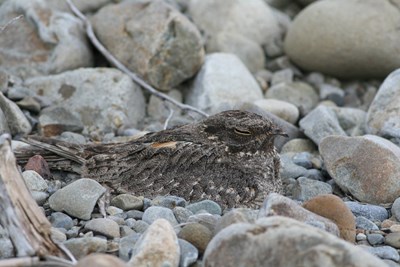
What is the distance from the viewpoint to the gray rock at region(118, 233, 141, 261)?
146 inches

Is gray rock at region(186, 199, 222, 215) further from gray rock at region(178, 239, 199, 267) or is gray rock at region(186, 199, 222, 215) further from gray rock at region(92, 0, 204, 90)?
gray rock at region(92, 0, 204, 90)

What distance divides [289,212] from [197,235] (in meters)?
0.48

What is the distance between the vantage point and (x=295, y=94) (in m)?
8.05

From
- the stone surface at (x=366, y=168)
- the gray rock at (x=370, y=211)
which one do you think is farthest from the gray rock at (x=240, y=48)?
the gray rock at (x=370, y=211)

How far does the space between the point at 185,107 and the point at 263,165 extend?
2.12 meters

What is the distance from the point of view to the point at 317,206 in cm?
410

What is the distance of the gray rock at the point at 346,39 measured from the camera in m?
8.03

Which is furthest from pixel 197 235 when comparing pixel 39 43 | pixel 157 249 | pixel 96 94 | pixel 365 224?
pixel 39 43

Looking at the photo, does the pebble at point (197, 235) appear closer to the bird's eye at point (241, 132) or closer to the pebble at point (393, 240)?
the pebble at point (393, 240)

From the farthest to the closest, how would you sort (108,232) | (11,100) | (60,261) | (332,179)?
1. (11,100)
2. (332,179)
3. (108,232)
4. (60,261)

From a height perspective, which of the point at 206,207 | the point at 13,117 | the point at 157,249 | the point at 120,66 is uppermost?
the point at 157,249

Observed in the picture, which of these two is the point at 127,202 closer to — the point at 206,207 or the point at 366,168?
the point at 206,207

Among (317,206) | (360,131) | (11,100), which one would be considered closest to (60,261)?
(317,206)

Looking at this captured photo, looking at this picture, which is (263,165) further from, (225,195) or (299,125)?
(299,125)
